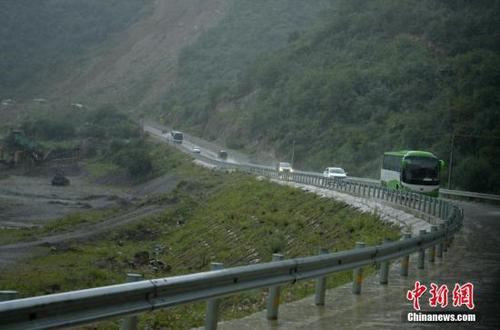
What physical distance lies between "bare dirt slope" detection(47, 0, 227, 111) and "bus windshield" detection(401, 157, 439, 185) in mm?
107878

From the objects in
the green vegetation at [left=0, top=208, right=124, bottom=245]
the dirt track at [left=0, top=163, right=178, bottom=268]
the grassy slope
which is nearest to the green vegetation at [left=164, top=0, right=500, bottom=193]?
the dirt track at [left=0, top=163, right=178, bottom=268]

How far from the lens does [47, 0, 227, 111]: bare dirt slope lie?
159 meters

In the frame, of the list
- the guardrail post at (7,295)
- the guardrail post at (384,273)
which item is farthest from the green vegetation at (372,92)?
the guardrail post at (7,295)

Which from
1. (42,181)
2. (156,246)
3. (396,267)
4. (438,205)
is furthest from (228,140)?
(396,267)

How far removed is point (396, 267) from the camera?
52.6ft

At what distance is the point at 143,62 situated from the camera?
170m

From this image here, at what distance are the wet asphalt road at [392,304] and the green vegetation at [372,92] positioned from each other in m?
47.1

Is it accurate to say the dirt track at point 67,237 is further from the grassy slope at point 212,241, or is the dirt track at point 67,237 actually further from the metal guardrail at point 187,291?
the metal guardrail at point 187,291

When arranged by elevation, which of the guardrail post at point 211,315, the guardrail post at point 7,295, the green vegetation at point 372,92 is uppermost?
the green vegetation at point 372,92

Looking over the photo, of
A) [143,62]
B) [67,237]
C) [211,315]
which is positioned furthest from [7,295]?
[143,62]

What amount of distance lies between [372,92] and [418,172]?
4956 centimetres

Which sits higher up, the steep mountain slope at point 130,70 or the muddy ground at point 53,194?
the steep mountain slope at point 130,70

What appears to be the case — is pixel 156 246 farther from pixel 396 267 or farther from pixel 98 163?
pixel 98 163

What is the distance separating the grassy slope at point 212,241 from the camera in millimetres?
26953
